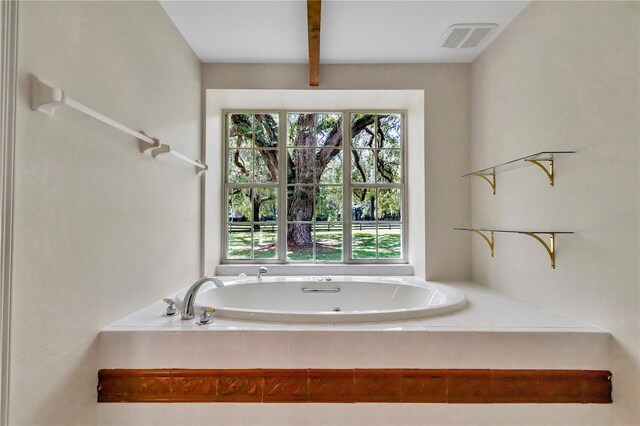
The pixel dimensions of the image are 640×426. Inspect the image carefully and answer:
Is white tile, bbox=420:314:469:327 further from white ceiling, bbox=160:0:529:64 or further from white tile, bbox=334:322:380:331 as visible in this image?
white ceiling, bbox=160:0:529:64

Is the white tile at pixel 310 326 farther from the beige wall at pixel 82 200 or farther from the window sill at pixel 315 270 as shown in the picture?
the window sill at pixel 315 270

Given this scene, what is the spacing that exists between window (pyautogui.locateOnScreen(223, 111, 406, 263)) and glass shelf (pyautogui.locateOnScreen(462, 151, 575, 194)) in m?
0.77

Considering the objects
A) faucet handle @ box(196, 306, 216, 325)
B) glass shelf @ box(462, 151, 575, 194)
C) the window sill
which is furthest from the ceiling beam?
faucet handle @ box(196, 306, 216, 325)

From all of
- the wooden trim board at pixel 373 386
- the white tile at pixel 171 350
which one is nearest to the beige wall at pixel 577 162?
the wooden trim board at pixel 373 386

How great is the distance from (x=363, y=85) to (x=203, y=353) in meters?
2.05

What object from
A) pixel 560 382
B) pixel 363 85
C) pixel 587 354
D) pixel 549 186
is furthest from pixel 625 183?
pixel 363 85

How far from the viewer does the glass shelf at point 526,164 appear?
1.54 m

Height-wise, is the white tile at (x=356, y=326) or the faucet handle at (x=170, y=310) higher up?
the faucet handle at (x=170, y=310)

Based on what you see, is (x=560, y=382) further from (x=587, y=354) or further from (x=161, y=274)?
(x=161, y=274)

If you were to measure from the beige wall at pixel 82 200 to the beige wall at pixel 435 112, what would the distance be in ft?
2.28

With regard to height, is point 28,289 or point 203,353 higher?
point 28,289

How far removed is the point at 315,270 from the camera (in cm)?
255

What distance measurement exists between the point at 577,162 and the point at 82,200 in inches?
81.1

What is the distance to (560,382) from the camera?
1.24m
